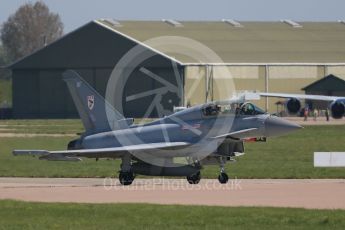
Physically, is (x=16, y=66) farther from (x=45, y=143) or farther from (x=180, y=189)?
(x=180, y=189)

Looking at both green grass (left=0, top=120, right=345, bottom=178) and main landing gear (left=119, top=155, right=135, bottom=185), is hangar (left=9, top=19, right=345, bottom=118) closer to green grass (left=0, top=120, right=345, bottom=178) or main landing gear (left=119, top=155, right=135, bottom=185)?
green grass (left=0, top=120, right=345, bottom=178)

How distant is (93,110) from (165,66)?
6630 cm

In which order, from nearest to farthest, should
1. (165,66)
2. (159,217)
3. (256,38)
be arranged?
(159,217) < (165,66) < (256,38)

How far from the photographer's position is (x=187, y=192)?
88.2 ft

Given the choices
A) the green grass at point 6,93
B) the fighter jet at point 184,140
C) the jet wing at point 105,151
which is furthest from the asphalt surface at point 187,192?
the green grass at point 6,93

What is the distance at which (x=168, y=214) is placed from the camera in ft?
70.9

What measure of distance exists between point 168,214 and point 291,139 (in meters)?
35.4

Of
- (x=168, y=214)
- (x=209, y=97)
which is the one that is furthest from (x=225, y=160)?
(x=209, y=97)

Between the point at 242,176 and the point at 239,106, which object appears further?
the point at 242,176

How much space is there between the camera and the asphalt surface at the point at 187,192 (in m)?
24.3

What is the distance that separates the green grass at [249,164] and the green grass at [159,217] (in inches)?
415

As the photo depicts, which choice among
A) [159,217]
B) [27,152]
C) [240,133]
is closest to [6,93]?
[27,152]

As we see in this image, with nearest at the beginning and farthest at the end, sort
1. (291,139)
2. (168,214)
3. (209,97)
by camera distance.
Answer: (168,214), (291,139), (209,97)

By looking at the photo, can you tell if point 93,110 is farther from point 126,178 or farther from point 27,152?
point 27,152
